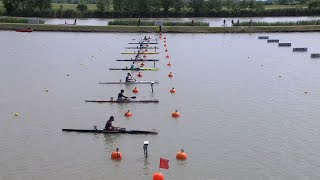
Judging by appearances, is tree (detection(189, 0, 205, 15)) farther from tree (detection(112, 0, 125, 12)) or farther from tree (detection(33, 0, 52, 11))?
tree (detection(33, 0, 52, 11))

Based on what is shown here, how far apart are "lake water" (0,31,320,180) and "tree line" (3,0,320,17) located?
4383 cm

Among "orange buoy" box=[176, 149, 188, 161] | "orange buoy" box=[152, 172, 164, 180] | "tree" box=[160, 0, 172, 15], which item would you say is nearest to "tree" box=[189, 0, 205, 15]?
"tree" box=[160, 0, 172, 15]

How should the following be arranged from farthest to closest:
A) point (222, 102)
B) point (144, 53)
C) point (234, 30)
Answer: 1. point (234, 30)
2. point (144, 53)
3. point (222, 102)

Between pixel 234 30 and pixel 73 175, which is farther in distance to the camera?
pixel 234 30

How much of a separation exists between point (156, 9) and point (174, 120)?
71712mm

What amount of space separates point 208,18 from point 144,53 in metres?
46.2

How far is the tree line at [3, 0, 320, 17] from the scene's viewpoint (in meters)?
94.1

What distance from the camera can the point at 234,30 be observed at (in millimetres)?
74562

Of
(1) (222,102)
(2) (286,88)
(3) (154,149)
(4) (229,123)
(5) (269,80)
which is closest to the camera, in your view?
(3) (154,149)

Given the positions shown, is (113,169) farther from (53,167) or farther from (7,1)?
(7,1)

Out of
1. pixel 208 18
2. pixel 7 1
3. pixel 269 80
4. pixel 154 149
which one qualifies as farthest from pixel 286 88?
pixel 7 1

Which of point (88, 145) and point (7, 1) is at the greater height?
point (7, 1)

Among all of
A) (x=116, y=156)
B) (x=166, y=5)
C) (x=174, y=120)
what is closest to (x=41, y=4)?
(x=166, y=5)

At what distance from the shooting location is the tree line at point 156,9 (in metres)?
94.1
